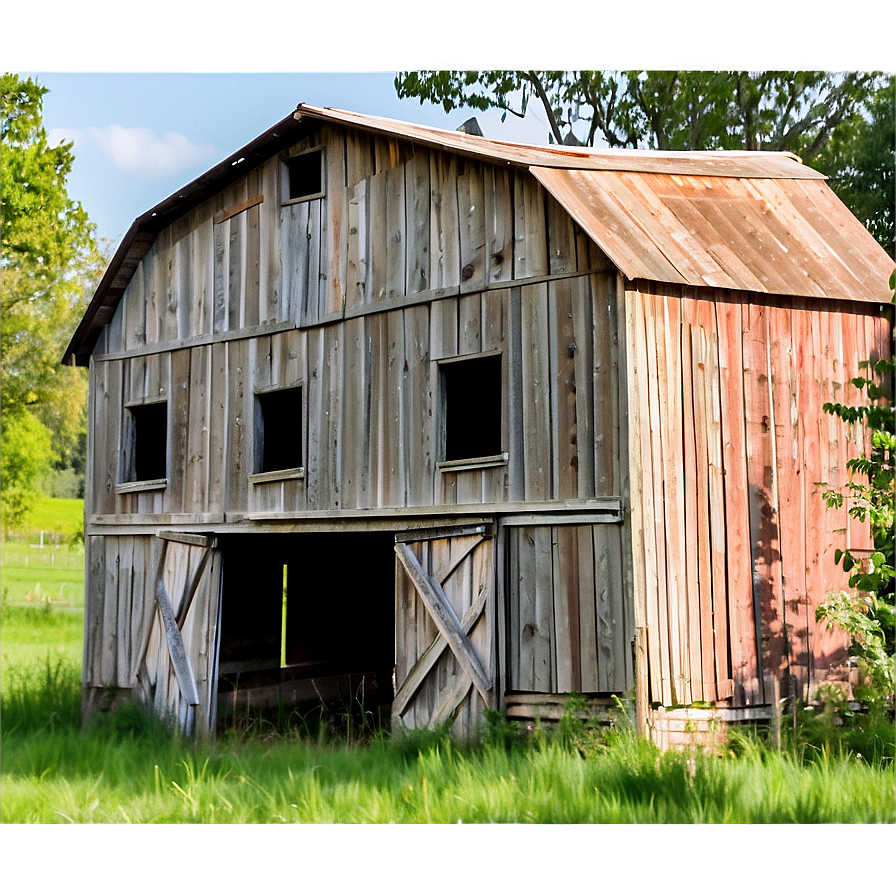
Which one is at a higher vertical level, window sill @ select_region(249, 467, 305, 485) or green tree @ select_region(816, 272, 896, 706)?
window sill @ select_region(249, 467, 305, 485)

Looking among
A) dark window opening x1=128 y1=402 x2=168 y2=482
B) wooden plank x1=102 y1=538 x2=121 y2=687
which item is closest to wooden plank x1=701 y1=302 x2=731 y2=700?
dark window opening x1=128 y1=402 x2=168 y2=482

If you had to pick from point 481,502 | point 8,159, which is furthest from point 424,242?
point 8,159

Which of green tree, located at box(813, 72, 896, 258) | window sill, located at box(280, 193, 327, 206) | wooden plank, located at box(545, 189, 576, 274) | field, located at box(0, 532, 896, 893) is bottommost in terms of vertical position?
field, located at box(0, 532, 896, 893)

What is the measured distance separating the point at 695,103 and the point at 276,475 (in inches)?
461

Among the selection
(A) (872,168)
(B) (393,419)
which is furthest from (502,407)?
A: (A) (872,168)

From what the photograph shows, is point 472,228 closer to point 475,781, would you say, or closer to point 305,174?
Result: point 305,174

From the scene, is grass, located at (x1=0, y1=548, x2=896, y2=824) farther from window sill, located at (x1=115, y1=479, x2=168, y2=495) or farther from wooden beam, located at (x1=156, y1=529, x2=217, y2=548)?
window sill, located at (x1=115, y1=479, x2=168, y2=495)

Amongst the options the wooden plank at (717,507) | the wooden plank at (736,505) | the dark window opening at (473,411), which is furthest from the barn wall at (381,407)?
the wooden plank at (736,505)

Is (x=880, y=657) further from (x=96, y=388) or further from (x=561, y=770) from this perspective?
(x=96, y=388)

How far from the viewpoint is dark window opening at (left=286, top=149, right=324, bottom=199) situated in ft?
36.9

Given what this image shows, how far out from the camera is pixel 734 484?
349 inches

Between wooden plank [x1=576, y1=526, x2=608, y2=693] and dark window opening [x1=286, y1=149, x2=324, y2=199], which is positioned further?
dark window opening [x1=286, y1=149, x2=324, y2=199]

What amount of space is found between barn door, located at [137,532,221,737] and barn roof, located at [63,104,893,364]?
4398mm

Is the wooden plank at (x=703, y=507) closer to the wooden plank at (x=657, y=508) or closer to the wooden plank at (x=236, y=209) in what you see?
the wooden plank at (x=657, y=508)
